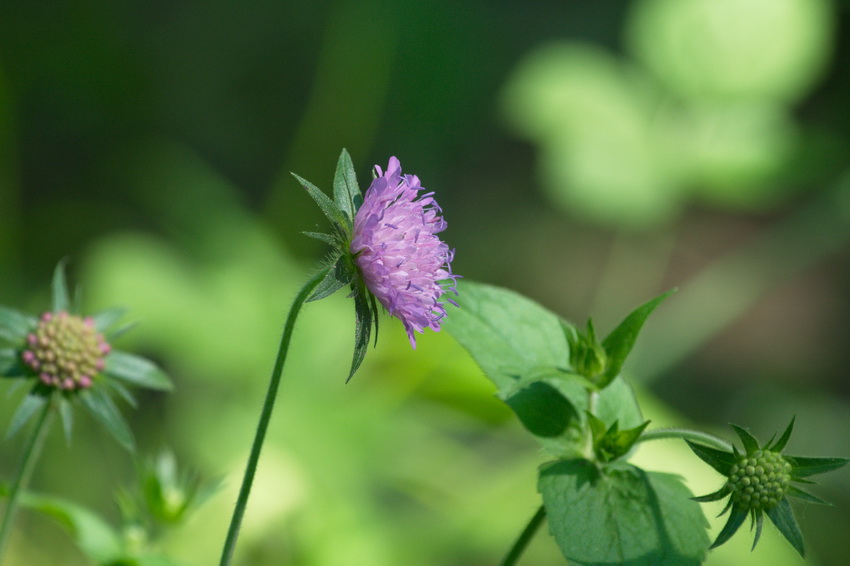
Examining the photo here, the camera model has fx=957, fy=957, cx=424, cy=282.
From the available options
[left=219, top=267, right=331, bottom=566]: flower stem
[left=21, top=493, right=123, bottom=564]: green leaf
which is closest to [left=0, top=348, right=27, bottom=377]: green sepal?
[left=21, top=493, right=123, bottom=564]: green leaf

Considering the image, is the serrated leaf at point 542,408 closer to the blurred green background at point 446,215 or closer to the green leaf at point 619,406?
the green leaf at point 619,406

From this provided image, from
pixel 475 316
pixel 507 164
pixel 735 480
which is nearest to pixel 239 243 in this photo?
pixel 507 164

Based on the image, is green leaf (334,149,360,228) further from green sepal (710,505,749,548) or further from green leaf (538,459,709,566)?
green sepal (710,505,749,548)

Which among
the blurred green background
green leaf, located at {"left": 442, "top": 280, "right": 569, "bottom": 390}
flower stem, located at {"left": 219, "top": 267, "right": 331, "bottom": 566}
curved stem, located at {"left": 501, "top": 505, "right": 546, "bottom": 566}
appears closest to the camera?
flower stem, located at {"left": 219, "top": 267, "right": 331, "bottom": 566}

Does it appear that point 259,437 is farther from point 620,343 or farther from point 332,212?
point 620,343

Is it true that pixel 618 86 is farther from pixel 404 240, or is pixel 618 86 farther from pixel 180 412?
pixel 404 240

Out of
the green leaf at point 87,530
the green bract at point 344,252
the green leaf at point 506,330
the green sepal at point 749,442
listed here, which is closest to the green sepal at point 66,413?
the green leaf at point 87,530

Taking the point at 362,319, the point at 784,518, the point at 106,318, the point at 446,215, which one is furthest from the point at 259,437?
the point at 446,215
